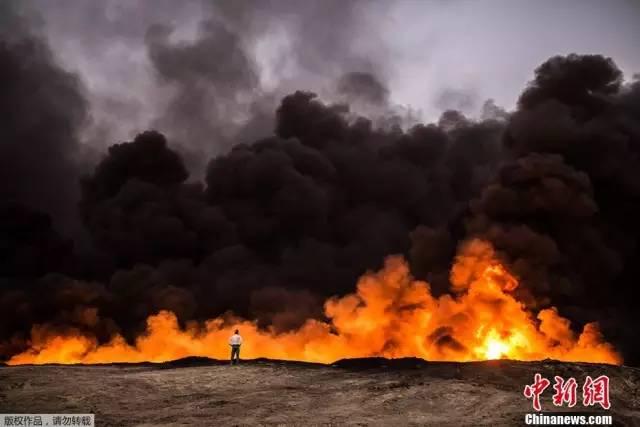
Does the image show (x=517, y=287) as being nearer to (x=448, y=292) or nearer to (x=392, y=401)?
(x=448, y=292)

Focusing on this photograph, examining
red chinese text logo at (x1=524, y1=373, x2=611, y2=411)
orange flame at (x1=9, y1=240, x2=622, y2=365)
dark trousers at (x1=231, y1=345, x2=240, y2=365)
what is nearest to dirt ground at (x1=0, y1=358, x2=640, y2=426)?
red chinese text logo at (x1=524, y1=373, x2=611, y2=411)

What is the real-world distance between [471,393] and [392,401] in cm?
374

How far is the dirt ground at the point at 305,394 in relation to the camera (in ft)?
80.4

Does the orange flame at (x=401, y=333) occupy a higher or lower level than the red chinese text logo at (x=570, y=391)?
higher

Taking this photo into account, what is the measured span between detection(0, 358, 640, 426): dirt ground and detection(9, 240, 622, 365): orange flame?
60.0ft

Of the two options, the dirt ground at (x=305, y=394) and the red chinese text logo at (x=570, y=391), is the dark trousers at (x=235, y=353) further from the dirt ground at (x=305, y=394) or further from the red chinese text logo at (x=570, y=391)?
the red chinese text logo at (x=570, y=391)

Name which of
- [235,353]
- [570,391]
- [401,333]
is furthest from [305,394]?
[401,333]

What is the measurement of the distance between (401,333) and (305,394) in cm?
3202

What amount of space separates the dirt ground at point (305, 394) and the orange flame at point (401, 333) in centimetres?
1828

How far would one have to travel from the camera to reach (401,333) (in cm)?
5931

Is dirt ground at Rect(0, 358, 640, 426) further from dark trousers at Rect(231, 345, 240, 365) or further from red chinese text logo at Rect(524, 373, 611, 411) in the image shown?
dark trousers at Rect(231, 345, 240, 365)

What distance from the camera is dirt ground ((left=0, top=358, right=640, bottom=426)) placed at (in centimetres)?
2450

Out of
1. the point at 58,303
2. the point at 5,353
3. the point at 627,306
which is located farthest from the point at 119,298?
the point at 627,306

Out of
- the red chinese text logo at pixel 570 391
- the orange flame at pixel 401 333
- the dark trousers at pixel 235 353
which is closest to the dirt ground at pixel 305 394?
the red chinese text logo at pixel 570 391
